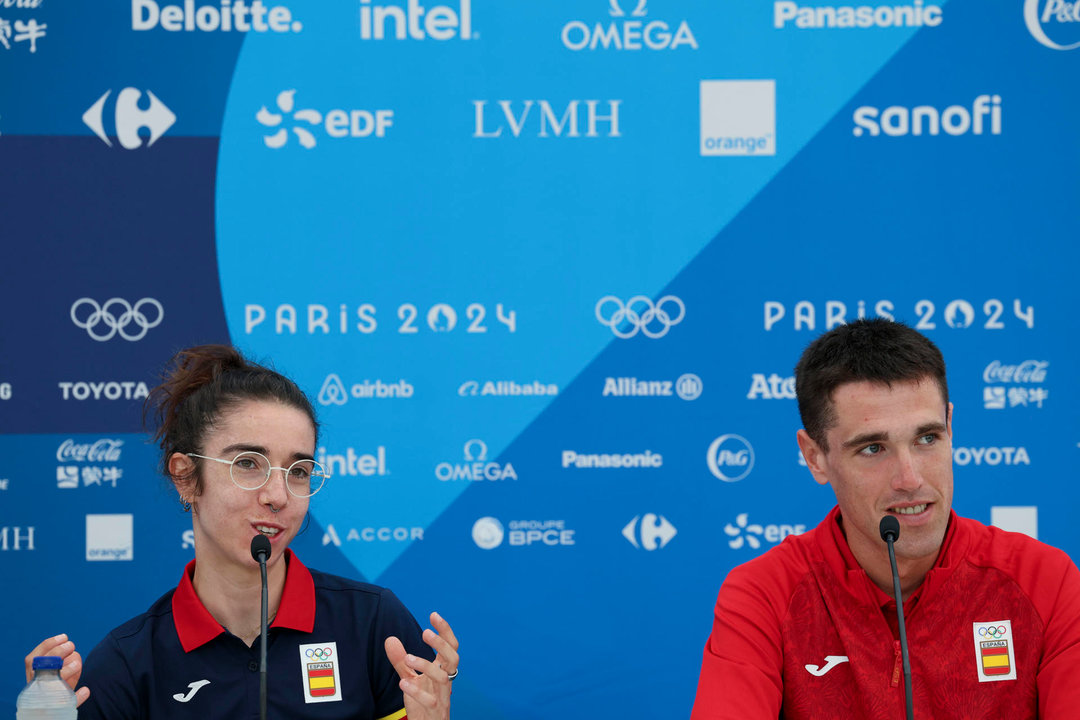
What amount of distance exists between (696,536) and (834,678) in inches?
43.3

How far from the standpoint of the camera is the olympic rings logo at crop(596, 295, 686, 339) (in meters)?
2.69

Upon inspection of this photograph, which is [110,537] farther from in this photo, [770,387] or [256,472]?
[770,387]

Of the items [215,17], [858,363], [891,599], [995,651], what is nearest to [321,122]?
[215,17]

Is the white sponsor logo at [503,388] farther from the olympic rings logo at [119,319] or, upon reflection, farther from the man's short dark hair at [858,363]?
the man's short dark hair at [858,363]

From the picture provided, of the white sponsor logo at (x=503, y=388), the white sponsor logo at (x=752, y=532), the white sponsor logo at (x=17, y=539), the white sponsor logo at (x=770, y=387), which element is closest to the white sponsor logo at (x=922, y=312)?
the white sponsor logo at (x=770, y=387)

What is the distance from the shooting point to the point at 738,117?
2.69 m

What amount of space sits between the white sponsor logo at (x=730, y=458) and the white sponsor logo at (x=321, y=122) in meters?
1.20

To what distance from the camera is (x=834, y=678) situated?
1588mm

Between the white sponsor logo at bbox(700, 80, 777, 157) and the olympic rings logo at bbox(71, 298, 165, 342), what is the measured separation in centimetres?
152

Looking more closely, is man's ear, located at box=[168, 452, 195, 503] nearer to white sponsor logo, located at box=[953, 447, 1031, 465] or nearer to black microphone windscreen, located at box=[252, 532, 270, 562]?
black microphone windscreen, located at box=[252, 532, 270, 562]

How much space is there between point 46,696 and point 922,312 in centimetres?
218

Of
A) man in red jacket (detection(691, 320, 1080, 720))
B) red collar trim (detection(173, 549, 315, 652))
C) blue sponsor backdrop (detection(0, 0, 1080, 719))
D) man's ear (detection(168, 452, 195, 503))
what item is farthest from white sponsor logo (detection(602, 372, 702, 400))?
man's ear (detection(168, 452, 195, 503))

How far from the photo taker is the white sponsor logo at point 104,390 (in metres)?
2.69

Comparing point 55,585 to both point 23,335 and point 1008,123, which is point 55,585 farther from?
point 1008,123
